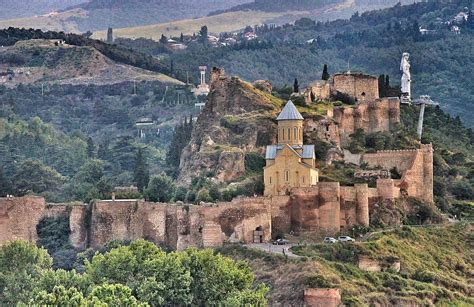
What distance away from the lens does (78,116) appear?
156000 millimetres

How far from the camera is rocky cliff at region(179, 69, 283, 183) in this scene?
3799 inches

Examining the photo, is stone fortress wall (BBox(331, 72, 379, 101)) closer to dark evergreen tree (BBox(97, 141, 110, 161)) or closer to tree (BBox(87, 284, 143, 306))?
dark evergreen tree (BBox(97, 141, 110, 161))

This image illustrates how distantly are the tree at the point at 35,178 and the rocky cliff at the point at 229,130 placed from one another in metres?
10.7

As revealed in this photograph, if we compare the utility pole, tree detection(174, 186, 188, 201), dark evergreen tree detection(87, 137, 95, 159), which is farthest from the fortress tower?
dark evergreen tree detection(87, 137, 95, 159)

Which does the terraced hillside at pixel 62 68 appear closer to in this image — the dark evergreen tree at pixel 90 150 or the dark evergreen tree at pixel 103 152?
the dark evergreen tree at pixel 90 150

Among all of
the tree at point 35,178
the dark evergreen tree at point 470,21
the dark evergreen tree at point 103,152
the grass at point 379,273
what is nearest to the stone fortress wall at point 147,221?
the grass at point 379,273

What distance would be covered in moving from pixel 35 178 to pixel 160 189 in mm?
19270

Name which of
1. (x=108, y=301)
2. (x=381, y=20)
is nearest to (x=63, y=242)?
(x=108, y=301)

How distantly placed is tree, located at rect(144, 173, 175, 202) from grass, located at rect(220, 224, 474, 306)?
8.64 meters

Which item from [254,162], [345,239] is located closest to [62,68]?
[254,162]

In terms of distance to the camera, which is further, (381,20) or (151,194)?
(381,20)

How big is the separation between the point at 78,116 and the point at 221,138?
57677 mm

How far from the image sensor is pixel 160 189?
321 ft

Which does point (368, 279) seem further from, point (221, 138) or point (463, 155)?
point (463, 155)
